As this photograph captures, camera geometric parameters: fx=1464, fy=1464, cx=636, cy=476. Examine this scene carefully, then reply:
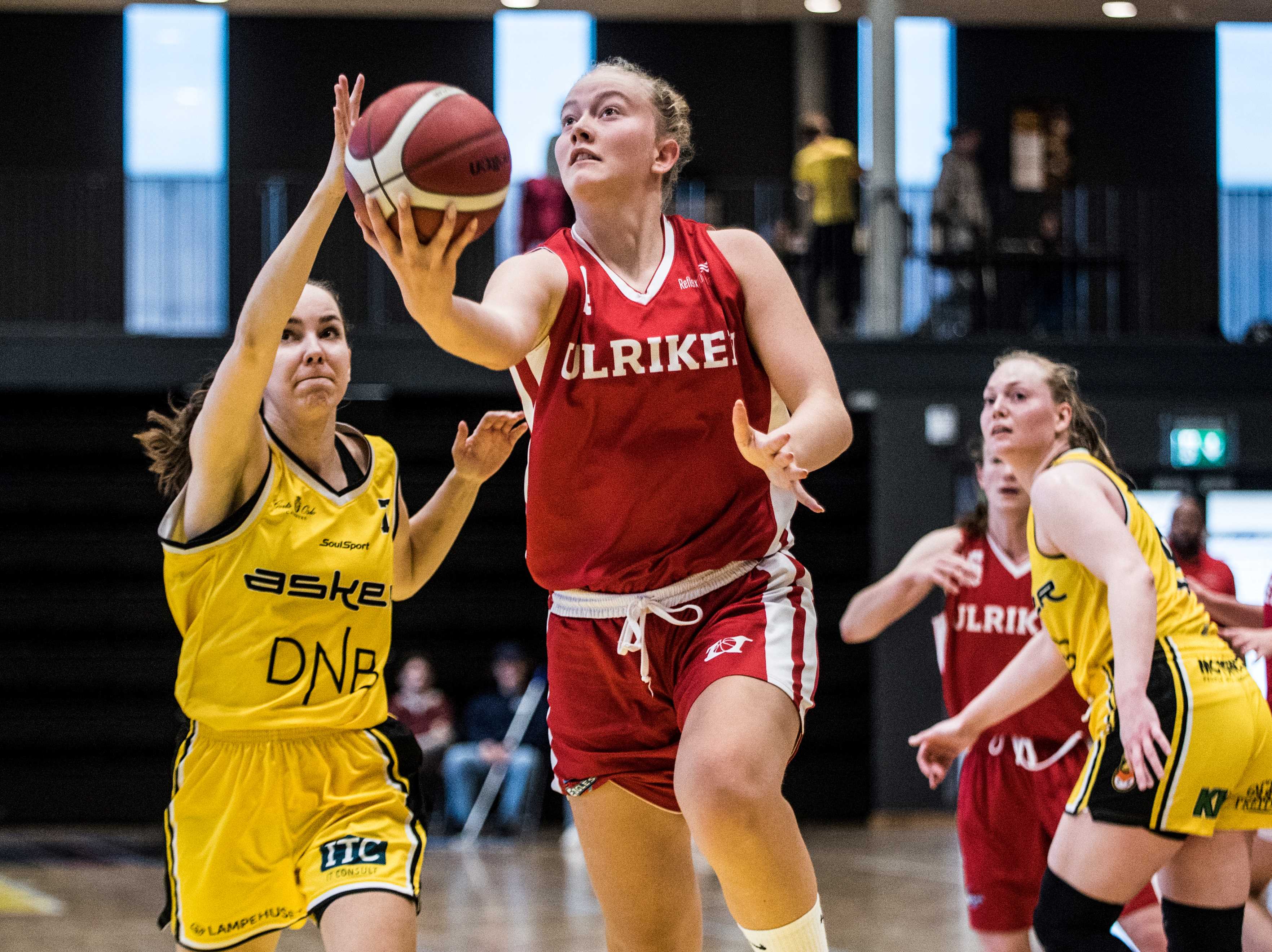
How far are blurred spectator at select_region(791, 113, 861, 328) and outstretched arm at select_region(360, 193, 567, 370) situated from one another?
28.8ft

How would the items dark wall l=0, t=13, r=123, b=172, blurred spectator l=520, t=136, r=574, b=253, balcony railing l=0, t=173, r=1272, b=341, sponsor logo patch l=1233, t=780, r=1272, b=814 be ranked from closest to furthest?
sponsor logo patch l=1233, t=780, r=1272, b=814
blurred spectator l=520, t=136, r=574, b=253
balcony railing l=0, t=173, r=1272, b=341
dark wall l=0, t=13, r=123, b=172

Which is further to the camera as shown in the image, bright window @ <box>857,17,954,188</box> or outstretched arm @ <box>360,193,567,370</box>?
bright window @ <box>857,17,954,188</box>

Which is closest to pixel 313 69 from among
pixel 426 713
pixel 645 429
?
pixel 426 713

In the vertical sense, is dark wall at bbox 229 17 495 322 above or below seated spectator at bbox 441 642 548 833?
above

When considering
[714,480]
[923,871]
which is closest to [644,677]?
[714,480]

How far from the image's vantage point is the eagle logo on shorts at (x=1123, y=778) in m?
3.11

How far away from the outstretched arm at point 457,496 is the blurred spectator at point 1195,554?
407 cm

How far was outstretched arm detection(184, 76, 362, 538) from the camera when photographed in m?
2.69

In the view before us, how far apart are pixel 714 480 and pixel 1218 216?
11.1 metres

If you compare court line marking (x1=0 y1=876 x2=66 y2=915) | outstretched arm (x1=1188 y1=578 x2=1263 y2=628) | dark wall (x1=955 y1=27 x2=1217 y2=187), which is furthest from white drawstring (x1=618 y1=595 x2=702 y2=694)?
dark wall (x1=955 y1=27 x2=1217 y2=187)

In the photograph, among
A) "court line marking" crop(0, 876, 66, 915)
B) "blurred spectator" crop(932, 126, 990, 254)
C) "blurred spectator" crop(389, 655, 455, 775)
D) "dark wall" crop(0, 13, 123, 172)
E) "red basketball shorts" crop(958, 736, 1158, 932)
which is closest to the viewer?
"red basketball shorts" crop(958, 736, 1158, 932)

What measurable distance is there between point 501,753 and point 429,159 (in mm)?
8230

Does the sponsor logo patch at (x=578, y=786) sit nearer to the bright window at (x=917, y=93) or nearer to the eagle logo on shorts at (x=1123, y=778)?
the eagle logo on shorts at (x=1123, y=778)

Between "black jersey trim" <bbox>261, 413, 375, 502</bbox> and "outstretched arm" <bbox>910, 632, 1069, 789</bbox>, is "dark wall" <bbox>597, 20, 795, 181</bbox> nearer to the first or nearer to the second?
"outstretched arm" <bbox>910, 632, 1069, 789</bbox>
